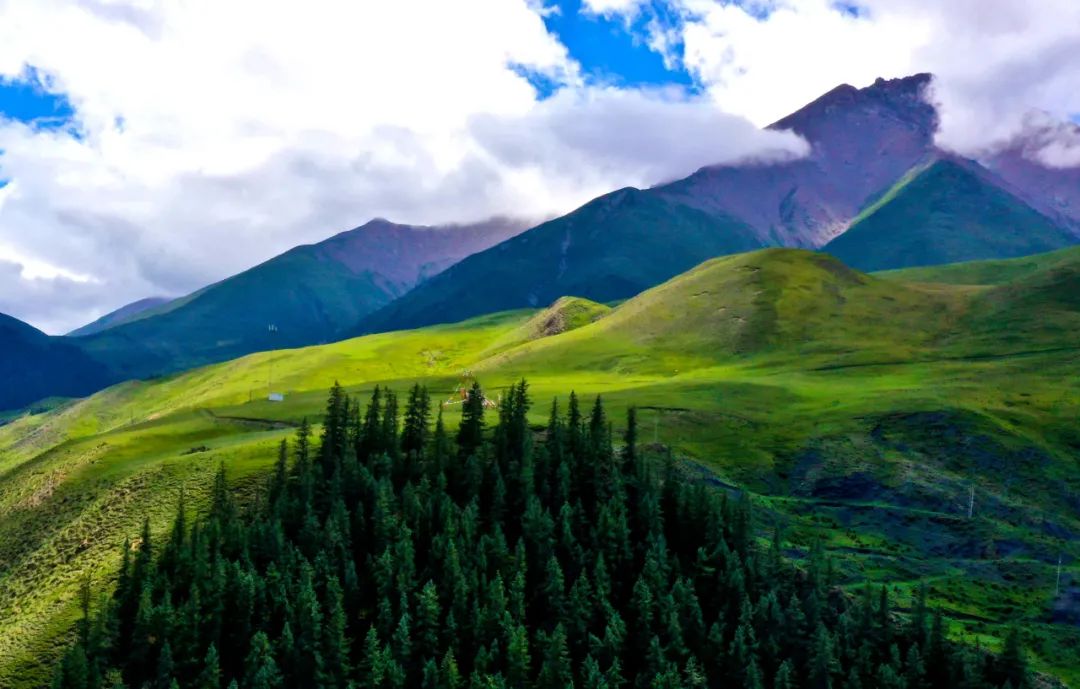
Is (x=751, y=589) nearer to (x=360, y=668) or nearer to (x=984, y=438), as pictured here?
(x=360, y=668)

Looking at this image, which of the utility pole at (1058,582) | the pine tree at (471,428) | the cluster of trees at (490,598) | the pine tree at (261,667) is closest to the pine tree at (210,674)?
the cluster of trees at (490,598)

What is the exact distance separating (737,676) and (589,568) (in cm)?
2912

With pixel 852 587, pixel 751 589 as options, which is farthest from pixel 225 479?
pixel 852 587

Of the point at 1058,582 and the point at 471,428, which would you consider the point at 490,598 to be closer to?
the point at 471,428

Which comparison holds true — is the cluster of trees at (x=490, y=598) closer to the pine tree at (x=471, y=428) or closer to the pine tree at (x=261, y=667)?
the pine tree at (x=261, y=667)

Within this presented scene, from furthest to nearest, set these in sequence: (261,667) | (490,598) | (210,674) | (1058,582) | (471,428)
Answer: (471,428) → (1058,582) → (490,598) → (261,667) → (210,674)

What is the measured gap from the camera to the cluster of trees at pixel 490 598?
122m

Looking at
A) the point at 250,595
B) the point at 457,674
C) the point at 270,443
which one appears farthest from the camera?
the point at 270,443

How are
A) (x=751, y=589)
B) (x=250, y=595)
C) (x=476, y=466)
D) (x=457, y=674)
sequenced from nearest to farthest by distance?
(x=457, y=674) → (x=250, y=595) → (x=751, y=589) → (x=476, y=466)

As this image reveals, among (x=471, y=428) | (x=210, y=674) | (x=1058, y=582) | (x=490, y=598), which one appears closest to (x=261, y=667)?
(x=210, y=674)

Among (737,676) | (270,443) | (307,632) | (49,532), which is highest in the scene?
(270,443)

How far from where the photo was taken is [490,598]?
130 meters

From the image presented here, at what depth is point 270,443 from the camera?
18450 cm

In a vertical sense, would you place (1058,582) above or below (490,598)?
below
